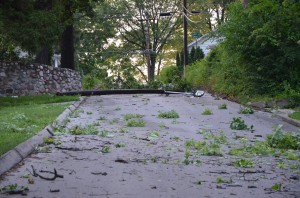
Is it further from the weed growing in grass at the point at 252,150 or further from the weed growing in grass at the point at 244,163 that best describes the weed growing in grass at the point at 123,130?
the weed growing in grass at the point at 244,163

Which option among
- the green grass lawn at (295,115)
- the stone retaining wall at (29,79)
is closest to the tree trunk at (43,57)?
the stone retaining wall at (29,79)

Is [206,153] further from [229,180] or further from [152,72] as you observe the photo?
[152,72]

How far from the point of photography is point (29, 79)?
2820 cm

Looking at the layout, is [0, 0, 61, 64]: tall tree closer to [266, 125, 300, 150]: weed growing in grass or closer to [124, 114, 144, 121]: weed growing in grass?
[124, 114, 144, 121]: weed growing in grass

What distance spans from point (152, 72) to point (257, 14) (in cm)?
5232

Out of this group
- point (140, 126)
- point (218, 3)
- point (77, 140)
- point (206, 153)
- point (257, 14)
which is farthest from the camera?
point (218, 3)

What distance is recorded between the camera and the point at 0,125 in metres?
11.8

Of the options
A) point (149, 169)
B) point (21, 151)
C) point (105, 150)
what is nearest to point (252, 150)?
point (149, 169)

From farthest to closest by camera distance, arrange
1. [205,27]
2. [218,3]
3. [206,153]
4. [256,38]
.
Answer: [205,27] → [218,3] → [256,38] → [206,153]

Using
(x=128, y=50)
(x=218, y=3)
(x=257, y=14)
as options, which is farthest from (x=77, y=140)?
(x=128, y=50)

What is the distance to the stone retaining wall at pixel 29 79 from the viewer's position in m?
26.8

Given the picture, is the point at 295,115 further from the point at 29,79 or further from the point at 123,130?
the point at 29,79

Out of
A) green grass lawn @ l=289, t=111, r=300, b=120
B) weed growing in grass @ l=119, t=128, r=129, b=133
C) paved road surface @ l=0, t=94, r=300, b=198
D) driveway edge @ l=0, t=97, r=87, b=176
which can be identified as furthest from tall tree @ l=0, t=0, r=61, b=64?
green grass lawn @ l=289, t=111, r=300, b=120

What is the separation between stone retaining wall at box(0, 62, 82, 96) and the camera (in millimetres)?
26766
